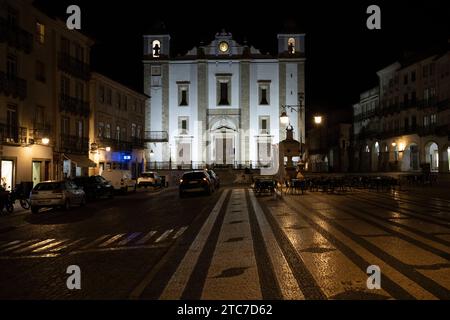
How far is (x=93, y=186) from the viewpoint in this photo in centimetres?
3372

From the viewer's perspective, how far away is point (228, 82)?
2825 inches

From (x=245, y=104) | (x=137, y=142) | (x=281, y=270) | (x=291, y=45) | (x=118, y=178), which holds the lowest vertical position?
(x=281, y=270)

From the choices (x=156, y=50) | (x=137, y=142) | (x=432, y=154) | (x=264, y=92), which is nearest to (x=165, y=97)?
Result: (x=156, y=50)

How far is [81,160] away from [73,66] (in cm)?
776

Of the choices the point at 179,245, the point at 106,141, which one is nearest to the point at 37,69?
the point at 106,141

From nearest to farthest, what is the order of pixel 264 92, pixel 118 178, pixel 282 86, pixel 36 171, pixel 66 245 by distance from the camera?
pixel 66 245 < pixel 36 171 < pixel 118 178 < pixel 282 86 < pixel 264 92

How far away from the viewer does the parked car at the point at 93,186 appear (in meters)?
33.3

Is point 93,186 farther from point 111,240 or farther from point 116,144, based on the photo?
point 116,144

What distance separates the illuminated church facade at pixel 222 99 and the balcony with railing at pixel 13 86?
34647 mm

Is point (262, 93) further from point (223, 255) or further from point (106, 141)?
point (223, 255)

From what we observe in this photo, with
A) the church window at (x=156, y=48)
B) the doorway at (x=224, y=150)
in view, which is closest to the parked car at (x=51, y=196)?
the doorway at (x=224, y=150)

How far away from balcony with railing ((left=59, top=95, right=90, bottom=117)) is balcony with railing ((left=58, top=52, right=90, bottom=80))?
81.7 inches
